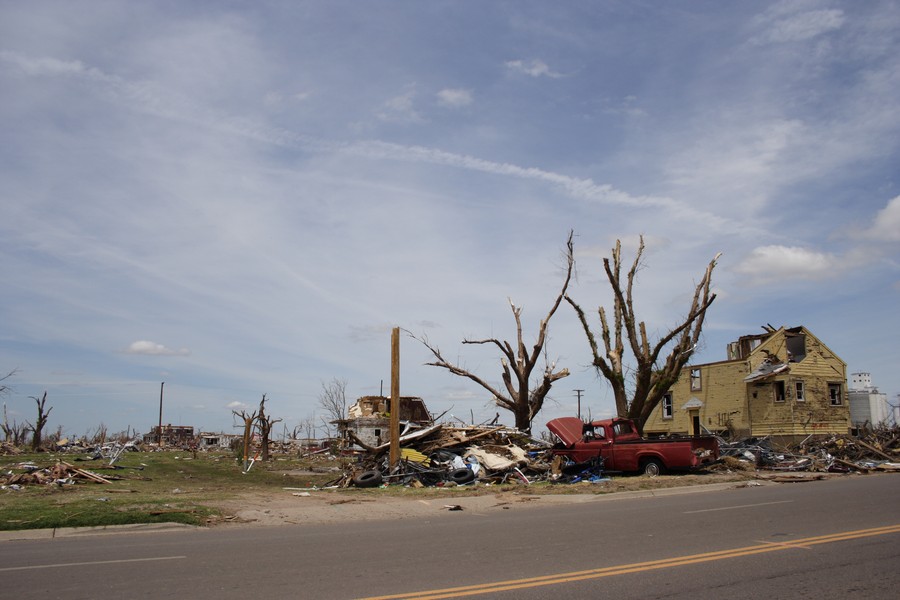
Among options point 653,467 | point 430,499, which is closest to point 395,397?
point 430,499

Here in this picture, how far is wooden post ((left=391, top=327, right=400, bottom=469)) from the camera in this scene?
70.8 ft

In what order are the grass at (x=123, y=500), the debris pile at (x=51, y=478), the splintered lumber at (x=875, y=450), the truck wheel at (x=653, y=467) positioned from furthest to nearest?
the splintered lumber at (x=875, y=450) < the truck wheel at (x=653, y=467) < the debris pile at (x=51, y=478) < the grass at (x=123, y=500)

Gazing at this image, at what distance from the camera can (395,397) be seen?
21.9 metres

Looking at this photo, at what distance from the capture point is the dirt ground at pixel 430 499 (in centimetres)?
1374

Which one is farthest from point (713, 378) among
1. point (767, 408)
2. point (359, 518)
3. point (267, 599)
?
point (267, 599)

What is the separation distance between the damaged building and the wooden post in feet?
29.3

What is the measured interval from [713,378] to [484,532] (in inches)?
1502

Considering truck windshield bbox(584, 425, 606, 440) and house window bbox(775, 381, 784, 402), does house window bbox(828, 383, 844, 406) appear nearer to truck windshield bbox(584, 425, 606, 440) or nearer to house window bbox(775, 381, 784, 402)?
house window bbox(775, 381, 784, 402)

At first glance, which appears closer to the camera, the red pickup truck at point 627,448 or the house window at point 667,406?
the red pickup truck at point 627,448

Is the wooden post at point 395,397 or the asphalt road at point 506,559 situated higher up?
the wooden post at point 395,397

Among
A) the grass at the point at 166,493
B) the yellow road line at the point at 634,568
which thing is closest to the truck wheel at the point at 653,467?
the grass at the point at 166,493

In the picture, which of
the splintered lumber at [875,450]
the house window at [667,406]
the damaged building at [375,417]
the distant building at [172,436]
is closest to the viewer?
the splintered lumber at [875,450]

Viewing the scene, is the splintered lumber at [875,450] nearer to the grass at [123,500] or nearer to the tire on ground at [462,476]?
the tire on ground at [462,476]

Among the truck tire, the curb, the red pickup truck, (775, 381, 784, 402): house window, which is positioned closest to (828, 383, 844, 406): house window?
(775, 381, 784, 402): house window
